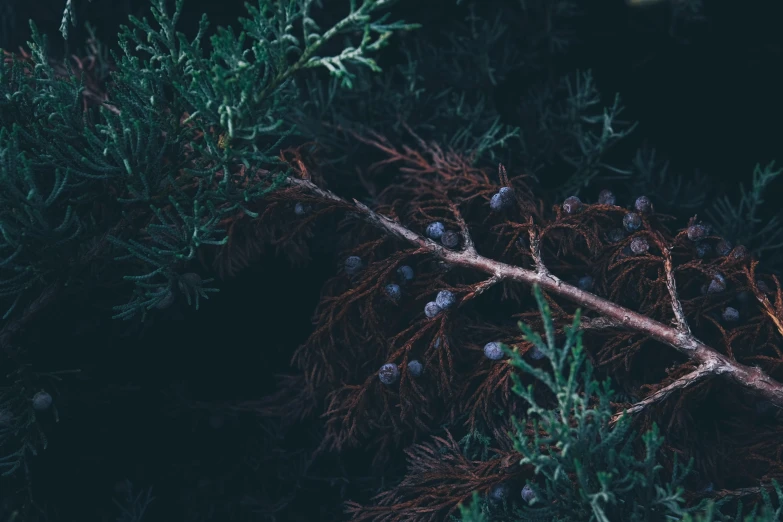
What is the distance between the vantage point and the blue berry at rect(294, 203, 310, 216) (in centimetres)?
197

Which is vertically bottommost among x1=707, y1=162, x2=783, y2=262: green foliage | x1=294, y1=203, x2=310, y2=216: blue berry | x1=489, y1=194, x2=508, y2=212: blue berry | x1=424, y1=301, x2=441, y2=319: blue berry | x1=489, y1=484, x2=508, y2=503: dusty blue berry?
x1=489, y1=484, x2=508, y2=503: dusty blue berry

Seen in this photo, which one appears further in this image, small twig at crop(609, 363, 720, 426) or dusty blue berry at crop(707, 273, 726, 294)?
dusty blue berry at crop(707, 273, 726, 294)

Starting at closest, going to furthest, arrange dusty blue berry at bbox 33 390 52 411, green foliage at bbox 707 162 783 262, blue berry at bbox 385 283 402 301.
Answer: dusty blue berry at bbox 33 390 52 411 → blue berry at bbox 385 283 402 301 → green foliage at bbox 707 162 783 262

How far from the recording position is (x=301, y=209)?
6.47 feet

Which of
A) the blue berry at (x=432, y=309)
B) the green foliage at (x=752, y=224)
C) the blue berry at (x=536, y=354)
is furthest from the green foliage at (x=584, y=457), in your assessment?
the green foliage at (x=752, y=224)

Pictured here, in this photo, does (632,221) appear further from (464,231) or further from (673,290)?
(464,231)

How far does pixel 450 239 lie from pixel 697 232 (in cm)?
73

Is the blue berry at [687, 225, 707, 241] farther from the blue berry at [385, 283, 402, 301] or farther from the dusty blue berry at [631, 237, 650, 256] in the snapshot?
the blue berry at [385, 283, 402, 301]

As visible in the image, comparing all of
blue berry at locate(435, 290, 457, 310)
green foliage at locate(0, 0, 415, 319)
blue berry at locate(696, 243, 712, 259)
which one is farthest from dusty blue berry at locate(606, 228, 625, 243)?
green foliage at locate(0, 0, 415, 319)

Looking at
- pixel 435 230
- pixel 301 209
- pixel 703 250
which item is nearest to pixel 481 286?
pixel 435 230

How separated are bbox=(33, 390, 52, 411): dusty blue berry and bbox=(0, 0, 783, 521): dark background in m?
0.18

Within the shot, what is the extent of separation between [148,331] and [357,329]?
0.73 metres

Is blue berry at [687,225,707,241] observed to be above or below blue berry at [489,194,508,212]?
below

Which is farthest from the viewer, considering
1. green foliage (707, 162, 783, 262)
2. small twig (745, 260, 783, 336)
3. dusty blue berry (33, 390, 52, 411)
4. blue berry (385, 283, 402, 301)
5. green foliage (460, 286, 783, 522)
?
green foliage (707, 162, 783, 262)
